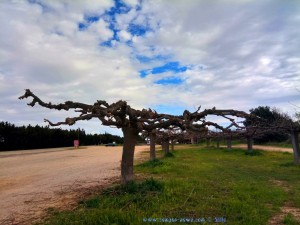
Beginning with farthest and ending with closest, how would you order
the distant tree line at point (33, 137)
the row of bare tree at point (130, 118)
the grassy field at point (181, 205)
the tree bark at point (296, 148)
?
the distant tree line at point (33, 137) → the tree bark at point (296, 148) → the row of bare tree at point (130, 118) → the grassy field at point (181, 205)

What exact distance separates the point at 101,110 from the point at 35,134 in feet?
213

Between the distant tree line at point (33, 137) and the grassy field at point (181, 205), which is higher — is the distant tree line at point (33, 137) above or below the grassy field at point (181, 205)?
above

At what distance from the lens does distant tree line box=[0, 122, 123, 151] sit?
207 feet

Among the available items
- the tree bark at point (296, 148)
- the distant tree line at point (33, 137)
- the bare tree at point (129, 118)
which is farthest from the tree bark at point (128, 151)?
the distant tree line at point (33, 137)

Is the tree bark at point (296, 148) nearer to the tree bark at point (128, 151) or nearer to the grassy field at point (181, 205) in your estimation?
the grassy field at point (181, 205)

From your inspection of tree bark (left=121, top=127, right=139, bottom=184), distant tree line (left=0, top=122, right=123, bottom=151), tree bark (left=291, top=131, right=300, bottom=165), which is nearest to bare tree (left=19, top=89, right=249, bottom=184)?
tree bark (left=121, top=127, right=139, bottom=184)

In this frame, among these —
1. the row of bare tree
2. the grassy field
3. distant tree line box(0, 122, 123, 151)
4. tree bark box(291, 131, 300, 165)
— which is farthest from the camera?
distant tree line box(0, 122, 123, 151)

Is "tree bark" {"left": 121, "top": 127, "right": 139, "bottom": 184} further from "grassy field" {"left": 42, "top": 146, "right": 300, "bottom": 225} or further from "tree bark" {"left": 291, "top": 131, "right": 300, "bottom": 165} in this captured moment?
"tree bark" {"left": 291, "top": 131, "right": 300, "bottom": 165}

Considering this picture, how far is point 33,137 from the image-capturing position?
69750mm

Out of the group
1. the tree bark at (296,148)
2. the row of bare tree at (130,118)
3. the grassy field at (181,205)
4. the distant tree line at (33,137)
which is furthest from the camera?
the distant tree line at (33,137)

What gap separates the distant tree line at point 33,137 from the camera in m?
63.1

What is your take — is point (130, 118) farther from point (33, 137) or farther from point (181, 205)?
point (33, 137)

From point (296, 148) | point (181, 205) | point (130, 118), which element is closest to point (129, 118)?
point (130, 118)

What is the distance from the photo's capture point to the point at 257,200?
9281mm
